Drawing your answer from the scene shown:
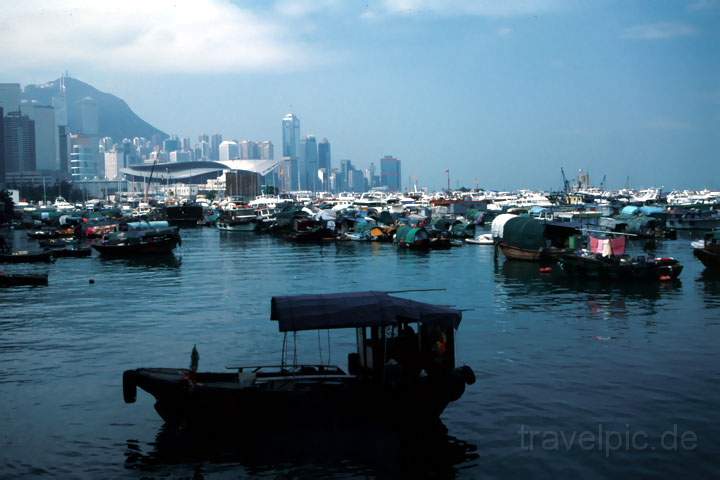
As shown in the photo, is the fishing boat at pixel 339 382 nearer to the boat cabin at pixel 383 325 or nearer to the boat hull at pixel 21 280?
the boat cabin at pixel 383 325

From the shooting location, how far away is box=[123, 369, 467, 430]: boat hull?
11.9 m

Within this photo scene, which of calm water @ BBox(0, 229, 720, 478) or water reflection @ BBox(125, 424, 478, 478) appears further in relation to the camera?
calm water @ BBox(0, 229, 720, 478)

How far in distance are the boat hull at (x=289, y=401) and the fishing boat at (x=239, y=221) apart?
6275cm

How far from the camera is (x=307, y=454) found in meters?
11.6

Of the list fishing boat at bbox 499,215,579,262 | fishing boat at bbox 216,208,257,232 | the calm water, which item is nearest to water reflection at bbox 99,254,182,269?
the calm water

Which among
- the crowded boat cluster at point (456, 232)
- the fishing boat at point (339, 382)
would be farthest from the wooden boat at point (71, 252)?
the fishing boat at point (339, 382)

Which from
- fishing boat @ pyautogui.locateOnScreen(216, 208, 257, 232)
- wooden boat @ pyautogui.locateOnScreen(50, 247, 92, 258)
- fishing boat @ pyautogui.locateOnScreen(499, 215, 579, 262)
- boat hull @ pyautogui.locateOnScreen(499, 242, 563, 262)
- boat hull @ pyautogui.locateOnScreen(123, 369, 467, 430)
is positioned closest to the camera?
boat hull @ pyautogui.locateOnScreen(123, 369, 467, 430)

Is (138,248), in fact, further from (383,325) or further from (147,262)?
(383,325)

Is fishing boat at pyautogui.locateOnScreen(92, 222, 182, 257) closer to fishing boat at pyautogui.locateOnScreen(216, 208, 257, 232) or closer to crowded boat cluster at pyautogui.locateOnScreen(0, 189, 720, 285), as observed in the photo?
crowded boat cluster at pyautogui.locateOnScreen(0, 189, 720, 285)

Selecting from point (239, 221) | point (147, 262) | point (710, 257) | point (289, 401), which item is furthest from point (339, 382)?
point (239, 221)

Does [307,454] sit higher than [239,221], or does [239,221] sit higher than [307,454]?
[239,221]

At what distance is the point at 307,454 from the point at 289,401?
0.82 m

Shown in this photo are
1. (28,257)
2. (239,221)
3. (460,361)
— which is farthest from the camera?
(239,221)

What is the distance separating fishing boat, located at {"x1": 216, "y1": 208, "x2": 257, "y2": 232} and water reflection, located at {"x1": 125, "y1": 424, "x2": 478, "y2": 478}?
62983mm
